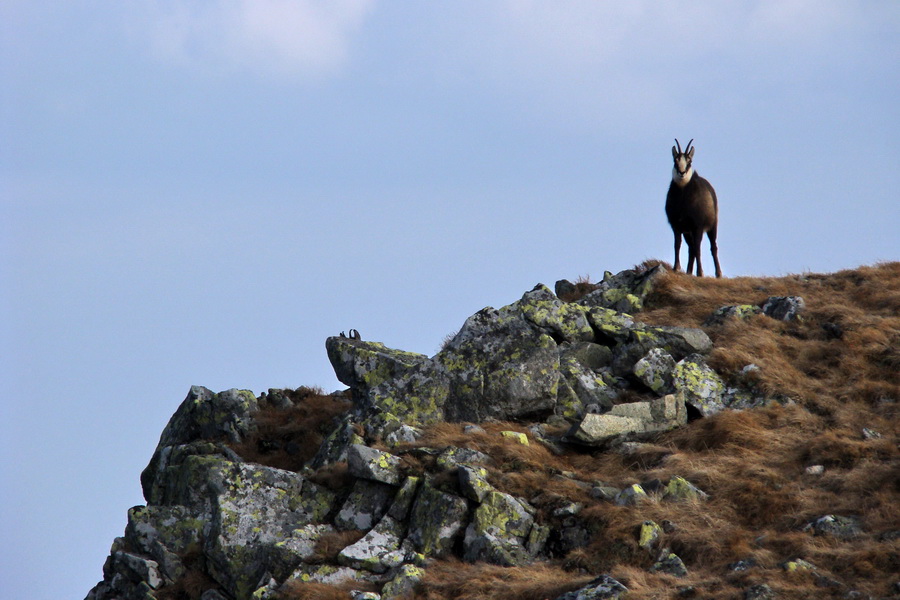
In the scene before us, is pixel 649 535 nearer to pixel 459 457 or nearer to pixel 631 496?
pixel 631 496

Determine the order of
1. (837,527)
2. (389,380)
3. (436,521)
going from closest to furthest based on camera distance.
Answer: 1. (837,527)
2. (436,521)
3. (389,380)

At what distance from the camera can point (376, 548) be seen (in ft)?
40.8

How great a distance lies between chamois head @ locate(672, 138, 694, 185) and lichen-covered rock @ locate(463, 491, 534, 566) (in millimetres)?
12596

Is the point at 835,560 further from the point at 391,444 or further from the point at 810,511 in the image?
the point at 391,444

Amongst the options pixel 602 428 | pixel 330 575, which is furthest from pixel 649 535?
pixel 330 575

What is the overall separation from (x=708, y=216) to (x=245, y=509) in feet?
47.0

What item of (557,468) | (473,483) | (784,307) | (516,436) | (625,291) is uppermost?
(625,291)

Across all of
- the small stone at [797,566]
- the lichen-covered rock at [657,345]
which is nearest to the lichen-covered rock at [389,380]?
the lichen-covered rock at [657,345]

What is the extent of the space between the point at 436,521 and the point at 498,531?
883 mm

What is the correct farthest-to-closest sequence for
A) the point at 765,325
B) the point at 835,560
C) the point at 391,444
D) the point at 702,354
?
the point at 765,325, the point at 702,354, the point at 391,444, the point at 835,560

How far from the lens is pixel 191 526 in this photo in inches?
554

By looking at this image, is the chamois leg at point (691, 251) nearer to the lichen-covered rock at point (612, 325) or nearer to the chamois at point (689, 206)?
the chamois at point (689, 206)

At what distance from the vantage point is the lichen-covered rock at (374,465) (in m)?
13.3

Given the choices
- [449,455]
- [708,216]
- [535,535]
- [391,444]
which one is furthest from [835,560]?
[708,216]
